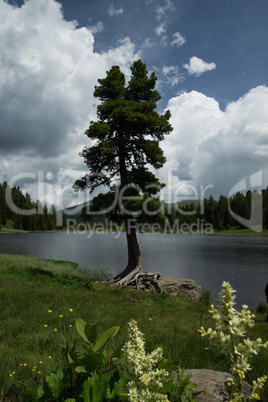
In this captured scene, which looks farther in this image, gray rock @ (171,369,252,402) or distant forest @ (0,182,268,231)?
distant forest @ (0,182,268,231)

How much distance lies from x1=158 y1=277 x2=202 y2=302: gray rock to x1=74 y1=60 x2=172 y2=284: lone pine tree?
227 centimetres

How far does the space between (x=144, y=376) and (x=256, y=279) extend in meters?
25.6

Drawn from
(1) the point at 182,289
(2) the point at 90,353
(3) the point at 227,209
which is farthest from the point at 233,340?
(3) the point at 227,209

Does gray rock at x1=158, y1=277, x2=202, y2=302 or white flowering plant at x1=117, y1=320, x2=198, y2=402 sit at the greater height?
white flowering plant at x1=117, y1=320, x2=198, y2=402

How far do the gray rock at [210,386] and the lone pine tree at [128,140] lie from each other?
13360 mm

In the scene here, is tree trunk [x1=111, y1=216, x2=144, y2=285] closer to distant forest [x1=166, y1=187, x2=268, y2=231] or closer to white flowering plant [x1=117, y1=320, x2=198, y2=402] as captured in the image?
white flowering plant [x1=117, y1=320, x2=198, y2=402]

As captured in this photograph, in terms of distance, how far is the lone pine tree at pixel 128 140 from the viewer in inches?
653

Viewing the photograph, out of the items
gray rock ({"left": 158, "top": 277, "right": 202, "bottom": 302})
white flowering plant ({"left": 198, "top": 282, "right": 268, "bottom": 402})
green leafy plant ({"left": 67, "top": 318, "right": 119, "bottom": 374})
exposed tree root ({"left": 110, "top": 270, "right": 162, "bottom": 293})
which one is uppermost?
white flowering plant ({"left": 198, "top": 282, "right": 268, "bottom": 402})

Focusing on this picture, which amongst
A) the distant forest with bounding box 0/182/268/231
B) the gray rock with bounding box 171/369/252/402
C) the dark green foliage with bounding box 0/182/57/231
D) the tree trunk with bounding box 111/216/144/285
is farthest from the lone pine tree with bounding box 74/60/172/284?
the dark green foliage with bounding box 0/182/57/231

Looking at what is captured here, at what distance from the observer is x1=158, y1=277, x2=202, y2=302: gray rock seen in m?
15.5

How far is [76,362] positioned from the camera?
225 cm

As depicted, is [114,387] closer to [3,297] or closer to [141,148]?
[3,297]

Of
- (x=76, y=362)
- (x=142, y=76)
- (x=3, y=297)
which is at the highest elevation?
(x=142, y=76)

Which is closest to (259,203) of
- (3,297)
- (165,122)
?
(165,122)
